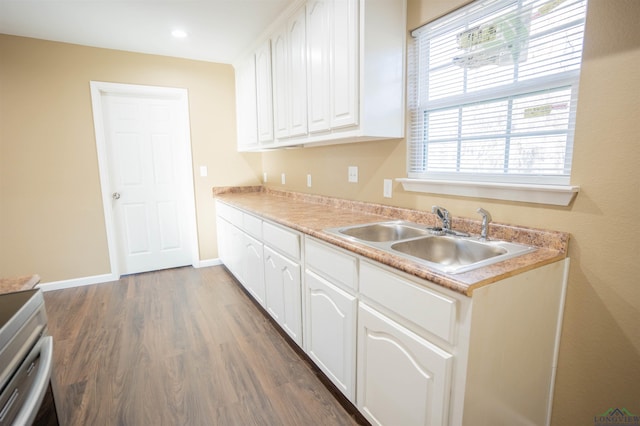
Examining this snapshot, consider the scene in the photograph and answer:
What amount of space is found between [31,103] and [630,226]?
4.29 meters

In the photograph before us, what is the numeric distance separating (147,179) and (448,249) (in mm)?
3308

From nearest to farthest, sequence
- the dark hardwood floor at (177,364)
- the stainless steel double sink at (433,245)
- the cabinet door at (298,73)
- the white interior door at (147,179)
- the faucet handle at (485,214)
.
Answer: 1. the stainless steel double sink at (433,245)
2. the faucet handle at (485,214)
3. the dark hardwood floor at (177,364)
4. the cabinet door at (298,73)
5. the white interior door at (147,179)

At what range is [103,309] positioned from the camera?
277 cm

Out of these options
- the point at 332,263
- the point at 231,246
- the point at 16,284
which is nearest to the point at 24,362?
the point at 16,284

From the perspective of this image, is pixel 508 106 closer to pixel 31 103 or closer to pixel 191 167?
pixel 191 167

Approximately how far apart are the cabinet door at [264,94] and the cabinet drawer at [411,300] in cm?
193

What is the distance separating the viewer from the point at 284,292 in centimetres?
210

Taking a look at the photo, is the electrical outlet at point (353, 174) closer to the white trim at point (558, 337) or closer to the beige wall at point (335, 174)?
the beige wall at point (335, 174)

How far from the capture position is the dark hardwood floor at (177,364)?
1.60 m

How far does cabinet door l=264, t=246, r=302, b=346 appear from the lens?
6.38ft

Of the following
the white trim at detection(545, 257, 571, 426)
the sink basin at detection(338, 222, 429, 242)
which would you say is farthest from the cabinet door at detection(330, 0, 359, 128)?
the white trim at detection(545, 257, 571, 426)

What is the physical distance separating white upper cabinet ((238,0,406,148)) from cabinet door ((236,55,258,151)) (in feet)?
3.02

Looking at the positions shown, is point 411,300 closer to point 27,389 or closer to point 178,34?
point 27,389

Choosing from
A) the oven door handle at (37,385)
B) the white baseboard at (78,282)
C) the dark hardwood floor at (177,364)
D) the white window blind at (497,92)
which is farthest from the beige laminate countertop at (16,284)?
the white baseboard at (78,282)
